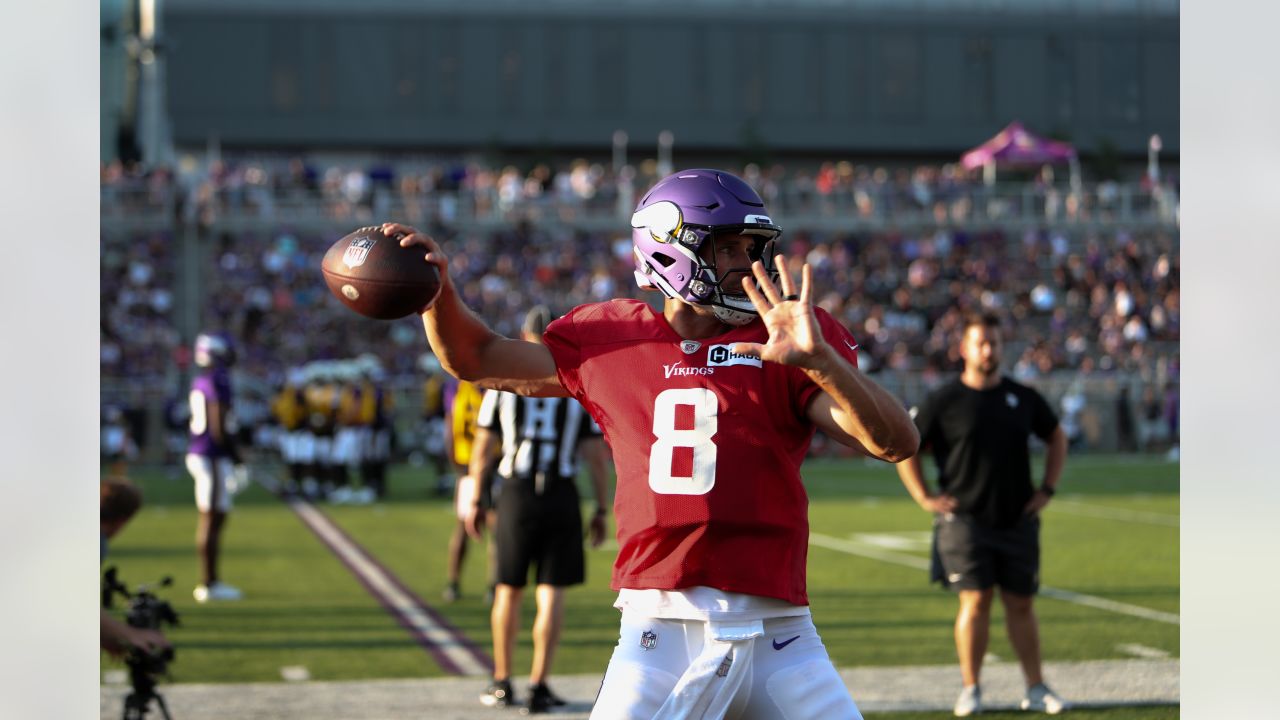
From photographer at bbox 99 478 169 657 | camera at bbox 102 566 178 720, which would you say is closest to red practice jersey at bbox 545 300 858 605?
photographer at bbox 99 478 169 657

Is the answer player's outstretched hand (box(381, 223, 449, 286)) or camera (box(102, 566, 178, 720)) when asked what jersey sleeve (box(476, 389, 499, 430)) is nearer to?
camera (box(102, 566, 178, 720))

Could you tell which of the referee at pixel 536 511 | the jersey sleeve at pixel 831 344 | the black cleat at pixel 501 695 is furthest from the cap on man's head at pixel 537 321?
the jersey sleeve at pixel 831 344

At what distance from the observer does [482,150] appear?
62562 millimetres

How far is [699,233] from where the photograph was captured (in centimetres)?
379

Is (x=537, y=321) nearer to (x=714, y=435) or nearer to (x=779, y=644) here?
(x=714, y=435)

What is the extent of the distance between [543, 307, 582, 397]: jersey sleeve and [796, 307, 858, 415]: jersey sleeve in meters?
0.61

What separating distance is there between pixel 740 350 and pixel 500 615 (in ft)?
14.2

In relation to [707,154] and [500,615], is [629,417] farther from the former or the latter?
[707,154]

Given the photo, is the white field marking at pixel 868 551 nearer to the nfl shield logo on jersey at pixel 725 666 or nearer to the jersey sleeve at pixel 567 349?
the jersey sleeve at pixel 567 349

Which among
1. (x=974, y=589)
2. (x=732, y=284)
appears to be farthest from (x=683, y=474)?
(x=974, y=589)

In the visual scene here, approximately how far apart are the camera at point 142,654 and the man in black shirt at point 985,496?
343cm

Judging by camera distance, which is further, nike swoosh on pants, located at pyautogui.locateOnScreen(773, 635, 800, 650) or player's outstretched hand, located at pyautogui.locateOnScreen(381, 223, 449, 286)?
player's outstretched hand, located at pyautogui.locateOnScreen(381, 223, 449, 286)

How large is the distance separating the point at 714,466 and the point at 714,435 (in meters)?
0.07

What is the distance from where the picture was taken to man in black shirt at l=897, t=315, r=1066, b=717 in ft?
24.2
